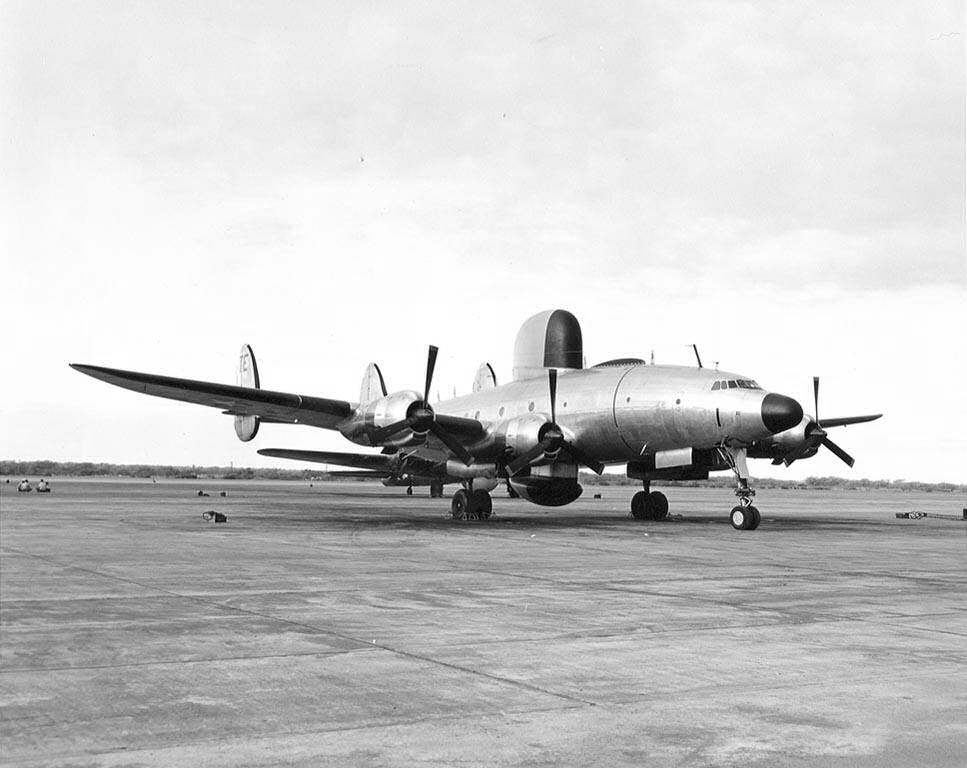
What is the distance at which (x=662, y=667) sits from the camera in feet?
23.5

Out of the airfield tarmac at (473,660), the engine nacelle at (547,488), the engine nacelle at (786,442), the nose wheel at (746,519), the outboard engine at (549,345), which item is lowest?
the airfield tarmac at (473,660)

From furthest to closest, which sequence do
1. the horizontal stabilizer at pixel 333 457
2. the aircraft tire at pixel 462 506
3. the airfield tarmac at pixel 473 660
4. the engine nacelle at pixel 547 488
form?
the horizontal stabilizer at pixel 333 457, the engine nacelle at pixel 547 488, the aircraft tire at pixel 462 506, the airfield tarmac at pixel 473 660

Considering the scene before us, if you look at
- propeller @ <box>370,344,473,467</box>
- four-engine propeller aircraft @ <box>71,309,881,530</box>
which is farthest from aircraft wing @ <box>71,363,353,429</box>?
propeller @ <box>370,344,473,467</box>

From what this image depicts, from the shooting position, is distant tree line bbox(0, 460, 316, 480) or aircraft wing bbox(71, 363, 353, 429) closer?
aircraft wing bbox(71, 363, 353, 429)

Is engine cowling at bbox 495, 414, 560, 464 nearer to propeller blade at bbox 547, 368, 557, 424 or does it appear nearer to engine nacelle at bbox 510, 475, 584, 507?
propeller blade at bbox 547, 368, 557, 424

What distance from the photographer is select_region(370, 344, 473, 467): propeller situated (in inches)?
1007

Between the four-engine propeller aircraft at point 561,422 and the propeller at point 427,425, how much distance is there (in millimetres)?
36

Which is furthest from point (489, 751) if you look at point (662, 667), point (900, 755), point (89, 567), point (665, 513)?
point (665, 513)

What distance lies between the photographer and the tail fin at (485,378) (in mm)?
37062

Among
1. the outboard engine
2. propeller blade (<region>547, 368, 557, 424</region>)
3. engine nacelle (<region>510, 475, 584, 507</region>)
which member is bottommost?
engine nacelle (<region>510, 475, 584, 507</region>)

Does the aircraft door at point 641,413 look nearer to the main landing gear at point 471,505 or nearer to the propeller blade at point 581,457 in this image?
the propeller blade at point 581,457

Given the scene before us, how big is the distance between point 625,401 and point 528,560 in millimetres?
11786

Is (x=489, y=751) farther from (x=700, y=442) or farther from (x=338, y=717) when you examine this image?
(x=700, y=442)

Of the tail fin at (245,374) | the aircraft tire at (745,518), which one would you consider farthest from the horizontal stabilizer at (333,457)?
the aircraft tire at (745,518)
